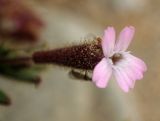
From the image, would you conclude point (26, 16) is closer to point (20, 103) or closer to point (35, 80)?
point (20, 103)

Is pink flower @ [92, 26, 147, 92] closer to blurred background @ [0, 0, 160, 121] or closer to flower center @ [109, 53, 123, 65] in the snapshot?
flower center @ [109, 53, 123, 65]

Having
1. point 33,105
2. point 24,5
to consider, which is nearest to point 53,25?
point 24,5

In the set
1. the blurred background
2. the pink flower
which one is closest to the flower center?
the pink flower

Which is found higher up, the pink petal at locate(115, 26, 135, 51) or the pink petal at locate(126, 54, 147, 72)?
the pink petal at locate(115, 26, 135, 51)

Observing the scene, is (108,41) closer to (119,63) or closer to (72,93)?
(119,63)

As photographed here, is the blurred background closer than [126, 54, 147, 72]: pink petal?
No
